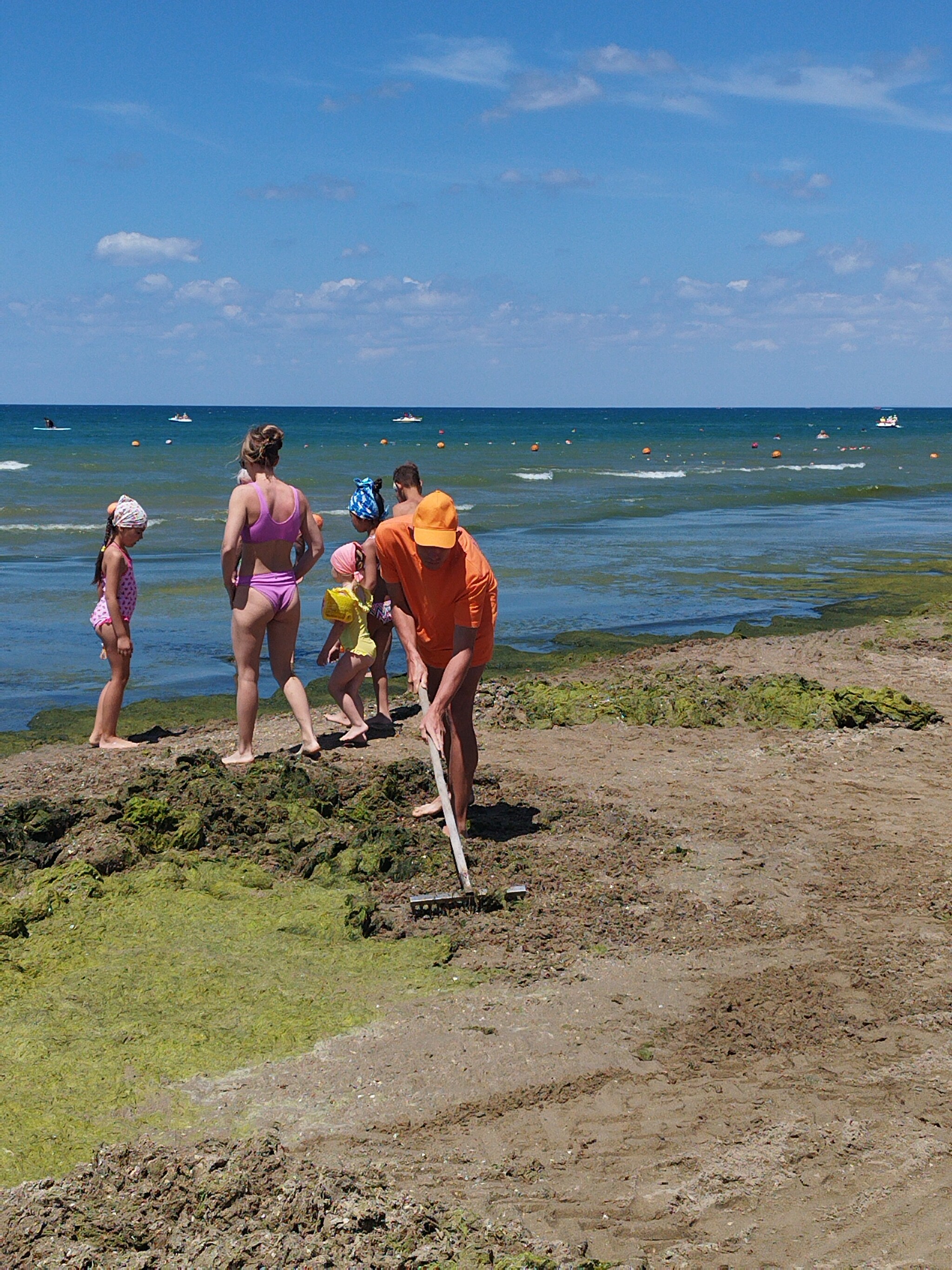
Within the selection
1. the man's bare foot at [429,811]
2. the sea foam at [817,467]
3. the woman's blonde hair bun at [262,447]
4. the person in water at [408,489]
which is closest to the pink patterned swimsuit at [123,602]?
the woman's blonde hair bun at [262,447]

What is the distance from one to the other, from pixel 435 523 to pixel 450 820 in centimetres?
133

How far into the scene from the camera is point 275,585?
7.42 meters

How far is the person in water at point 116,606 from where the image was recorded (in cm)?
803

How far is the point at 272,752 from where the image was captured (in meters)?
7.91

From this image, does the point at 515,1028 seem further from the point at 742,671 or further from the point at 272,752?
the point at 742,671

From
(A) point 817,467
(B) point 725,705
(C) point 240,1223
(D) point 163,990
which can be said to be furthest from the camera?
(A) point 817,467

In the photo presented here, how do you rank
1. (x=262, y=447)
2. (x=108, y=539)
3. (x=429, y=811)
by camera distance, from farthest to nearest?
1. (x=108, y=539)
2. (x=262, y=447)
3. (x=429, y=811)

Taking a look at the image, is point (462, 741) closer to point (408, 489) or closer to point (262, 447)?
point (408, 489)

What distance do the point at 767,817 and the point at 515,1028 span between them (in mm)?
2719

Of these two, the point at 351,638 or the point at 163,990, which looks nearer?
the point at 163,990

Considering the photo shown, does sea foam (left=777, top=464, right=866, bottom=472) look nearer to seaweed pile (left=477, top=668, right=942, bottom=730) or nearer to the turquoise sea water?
the turquoise sea water

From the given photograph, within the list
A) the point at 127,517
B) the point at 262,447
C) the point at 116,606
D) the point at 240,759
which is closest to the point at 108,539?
the point at 127,517

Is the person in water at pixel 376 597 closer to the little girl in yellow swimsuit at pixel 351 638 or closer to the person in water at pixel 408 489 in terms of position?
the little girl in yellow swimsuit at pixel 351 638

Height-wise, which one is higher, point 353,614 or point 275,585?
point 275,585
